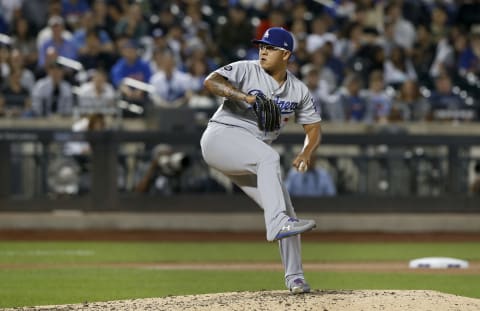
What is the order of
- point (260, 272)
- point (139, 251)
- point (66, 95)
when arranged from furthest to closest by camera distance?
point (66, 95), point (139, 251), point (260, 272)

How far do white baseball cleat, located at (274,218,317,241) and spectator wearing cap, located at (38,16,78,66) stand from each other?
33.3 feet

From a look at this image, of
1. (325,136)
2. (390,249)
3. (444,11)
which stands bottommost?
(390,249)

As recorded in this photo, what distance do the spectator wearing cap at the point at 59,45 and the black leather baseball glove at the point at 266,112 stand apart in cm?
974

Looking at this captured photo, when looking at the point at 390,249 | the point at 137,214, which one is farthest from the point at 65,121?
the point at 390,249

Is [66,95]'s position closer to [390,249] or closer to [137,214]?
[137,214]

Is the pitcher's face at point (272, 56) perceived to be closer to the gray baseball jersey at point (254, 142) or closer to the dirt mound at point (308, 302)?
the gray baseball jersey at point (254, 142)

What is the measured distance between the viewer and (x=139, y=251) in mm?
Result: 13398

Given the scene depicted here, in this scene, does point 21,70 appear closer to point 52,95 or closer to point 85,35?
point 52,95

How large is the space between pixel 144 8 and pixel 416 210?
223 inches

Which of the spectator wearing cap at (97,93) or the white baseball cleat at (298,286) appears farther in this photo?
the spectator wearing cap at (97,93)

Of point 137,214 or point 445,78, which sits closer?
point 137,214

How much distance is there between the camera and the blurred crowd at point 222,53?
15.8 m

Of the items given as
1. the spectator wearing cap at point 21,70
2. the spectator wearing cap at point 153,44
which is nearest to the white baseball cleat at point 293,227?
the spectator wearing cap at point 21,70

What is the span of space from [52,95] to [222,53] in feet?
10.7
